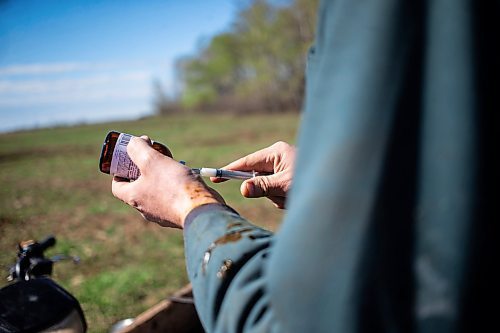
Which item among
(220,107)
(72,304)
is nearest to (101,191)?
(72,304)

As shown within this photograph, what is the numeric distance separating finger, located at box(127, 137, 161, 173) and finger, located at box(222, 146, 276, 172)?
599 mm

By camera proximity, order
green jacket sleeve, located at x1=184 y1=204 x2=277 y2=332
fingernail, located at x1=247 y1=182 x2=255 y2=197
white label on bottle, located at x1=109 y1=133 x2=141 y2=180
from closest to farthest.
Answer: green jacket sleeve, located at x1=184 y1=204 x2=277 y2=332, white label on bottle, located at x1=109 y1=133 x2=141 y2=180, fingernail, located at x1=247 y1=182 x2=255 y2=197

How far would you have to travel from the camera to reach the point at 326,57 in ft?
2.62

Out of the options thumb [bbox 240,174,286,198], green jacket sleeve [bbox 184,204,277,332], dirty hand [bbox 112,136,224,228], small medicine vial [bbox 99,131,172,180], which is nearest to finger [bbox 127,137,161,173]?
dirty hand [bbox 112,136,224,228]

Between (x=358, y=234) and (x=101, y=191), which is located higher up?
(x=358, y=234)

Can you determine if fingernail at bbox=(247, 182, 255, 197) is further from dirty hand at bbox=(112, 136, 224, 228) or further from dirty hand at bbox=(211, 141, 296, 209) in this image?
dirty hand at bbox=(112, 136, 224, 228)

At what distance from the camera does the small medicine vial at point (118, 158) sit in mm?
1724

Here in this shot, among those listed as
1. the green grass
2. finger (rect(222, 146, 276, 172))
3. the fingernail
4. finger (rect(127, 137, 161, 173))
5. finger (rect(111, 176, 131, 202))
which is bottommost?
the green grass

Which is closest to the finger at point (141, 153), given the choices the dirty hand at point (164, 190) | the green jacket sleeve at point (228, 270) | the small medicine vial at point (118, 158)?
the dirty hand at point (164, 190)

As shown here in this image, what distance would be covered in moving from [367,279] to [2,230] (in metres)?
6.96

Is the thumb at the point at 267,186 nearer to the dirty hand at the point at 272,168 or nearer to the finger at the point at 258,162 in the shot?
the dirty hand at the point at 272,168

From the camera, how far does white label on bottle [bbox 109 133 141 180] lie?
1721mm

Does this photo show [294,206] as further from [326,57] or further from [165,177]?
[165,177]

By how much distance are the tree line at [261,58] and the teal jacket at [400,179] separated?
39.3 m
